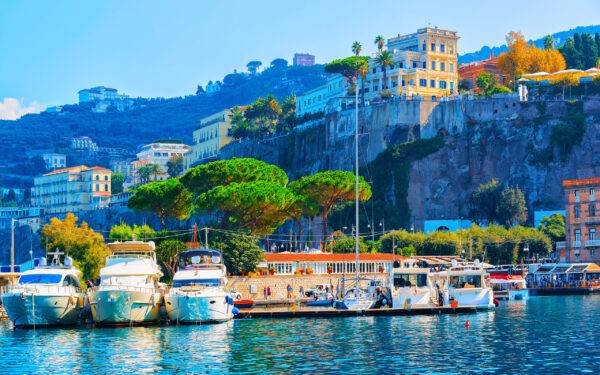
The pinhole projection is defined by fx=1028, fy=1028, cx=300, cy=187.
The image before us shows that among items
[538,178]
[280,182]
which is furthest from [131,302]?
[538,178]

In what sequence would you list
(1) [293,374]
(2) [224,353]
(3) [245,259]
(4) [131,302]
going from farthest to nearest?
1. (3) [245,259]
2. (4) [131,302]
3. (2) [224,353]
4. (1) [293,374]

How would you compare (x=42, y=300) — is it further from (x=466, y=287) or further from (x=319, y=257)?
(x=319, y=257)

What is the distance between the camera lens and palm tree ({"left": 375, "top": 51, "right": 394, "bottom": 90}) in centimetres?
15125

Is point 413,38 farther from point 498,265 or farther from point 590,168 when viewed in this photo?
point 498,265

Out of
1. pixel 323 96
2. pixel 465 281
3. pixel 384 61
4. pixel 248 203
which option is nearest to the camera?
pixel 465 281

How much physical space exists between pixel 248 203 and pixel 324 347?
4361 cm

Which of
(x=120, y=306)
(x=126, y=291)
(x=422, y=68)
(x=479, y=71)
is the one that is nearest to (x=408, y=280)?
(x=126, y=291)

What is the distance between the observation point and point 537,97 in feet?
465

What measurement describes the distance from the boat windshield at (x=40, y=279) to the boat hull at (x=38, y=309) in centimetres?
120

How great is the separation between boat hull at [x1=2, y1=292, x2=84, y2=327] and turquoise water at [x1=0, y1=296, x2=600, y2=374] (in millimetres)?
1336

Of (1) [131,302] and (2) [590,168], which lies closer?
(1) [131,302]

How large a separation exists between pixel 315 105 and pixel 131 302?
115863 mm

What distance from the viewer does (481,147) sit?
13962 centimetres

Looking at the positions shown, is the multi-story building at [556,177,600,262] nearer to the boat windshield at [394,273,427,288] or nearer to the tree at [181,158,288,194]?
the tree at [181,158,288,194]
